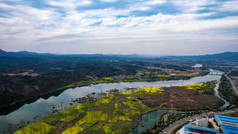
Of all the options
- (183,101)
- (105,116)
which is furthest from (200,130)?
(105,116)

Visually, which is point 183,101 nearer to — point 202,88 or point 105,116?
point 202,88

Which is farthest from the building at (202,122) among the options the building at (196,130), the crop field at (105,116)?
the crop field at (105,116)

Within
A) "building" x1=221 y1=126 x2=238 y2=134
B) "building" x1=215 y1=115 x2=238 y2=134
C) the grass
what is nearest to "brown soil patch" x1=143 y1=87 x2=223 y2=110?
the grass

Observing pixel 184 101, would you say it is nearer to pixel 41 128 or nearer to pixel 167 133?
pixel 167 133

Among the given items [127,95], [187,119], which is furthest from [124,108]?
[187,119]

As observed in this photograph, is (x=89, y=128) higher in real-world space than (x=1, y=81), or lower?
lower

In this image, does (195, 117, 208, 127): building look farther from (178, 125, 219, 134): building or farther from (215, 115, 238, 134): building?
(215, 115, 238, 134): building

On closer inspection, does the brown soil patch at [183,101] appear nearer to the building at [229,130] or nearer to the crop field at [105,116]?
the crop field at [105,116]

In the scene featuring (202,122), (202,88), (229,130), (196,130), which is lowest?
(202,88)
